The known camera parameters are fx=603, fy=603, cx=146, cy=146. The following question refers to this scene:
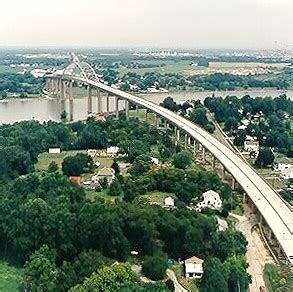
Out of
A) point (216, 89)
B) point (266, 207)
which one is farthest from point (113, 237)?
point (216, 89)

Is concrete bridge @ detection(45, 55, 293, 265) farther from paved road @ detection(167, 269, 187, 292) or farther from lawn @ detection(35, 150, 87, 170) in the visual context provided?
lawn @ detection(35, 150, 87, 170)

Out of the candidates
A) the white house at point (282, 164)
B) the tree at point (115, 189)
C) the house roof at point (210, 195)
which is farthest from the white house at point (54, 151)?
the house roof at point (210, 195)

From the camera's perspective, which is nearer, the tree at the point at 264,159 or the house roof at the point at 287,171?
the house roof at the point at 287,171

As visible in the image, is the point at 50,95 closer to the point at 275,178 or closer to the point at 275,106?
the point at 275,106

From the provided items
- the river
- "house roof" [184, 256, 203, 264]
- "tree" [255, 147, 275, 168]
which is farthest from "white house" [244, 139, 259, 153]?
the river

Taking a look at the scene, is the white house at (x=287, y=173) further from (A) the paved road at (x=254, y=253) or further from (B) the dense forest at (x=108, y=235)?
(A) the paved road at (x=254, y=253)

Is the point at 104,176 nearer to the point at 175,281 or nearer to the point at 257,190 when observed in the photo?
the point at 257,190

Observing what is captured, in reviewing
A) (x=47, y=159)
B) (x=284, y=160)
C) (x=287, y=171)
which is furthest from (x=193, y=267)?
(x=47, y=159)
